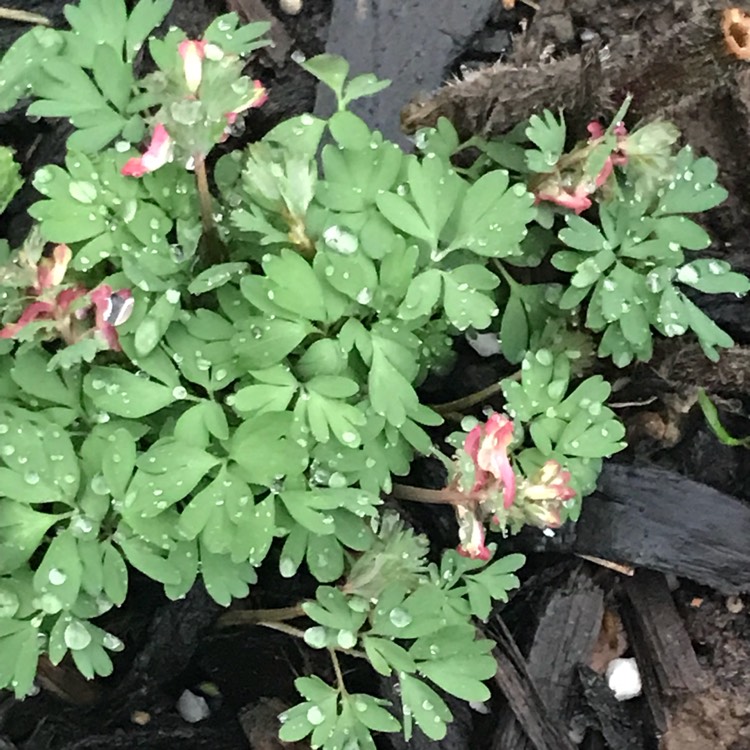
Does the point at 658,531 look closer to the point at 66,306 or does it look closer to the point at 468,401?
the point at 468,401

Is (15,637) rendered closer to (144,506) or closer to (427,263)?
(144,506)

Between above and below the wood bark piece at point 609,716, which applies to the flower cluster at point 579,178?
above

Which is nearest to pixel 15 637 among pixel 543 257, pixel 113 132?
pixel 113 132

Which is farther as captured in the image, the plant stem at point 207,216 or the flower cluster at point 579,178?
the flower cluster at point 579,178

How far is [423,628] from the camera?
1237 mm

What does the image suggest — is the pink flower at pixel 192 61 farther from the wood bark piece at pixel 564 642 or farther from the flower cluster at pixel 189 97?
the wood bark piece at pixel 564 642

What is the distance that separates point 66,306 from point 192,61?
0.37m

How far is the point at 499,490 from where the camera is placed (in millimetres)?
1167

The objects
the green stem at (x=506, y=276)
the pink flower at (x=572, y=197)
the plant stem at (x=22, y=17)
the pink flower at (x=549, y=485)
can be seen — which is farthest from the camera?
the plant stem at (x=22, y=17)

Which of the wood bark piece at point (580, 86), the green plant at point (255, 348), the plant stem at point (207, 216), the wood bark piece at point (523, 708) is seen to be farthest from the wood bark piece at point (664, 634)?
the plant stem at point (207, 216)

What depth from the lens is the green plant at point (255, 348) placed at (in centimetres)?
114

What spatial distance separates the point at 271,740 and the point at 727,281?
1123 mm

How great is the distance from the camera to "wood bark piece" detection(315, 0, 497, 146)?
1555 mm

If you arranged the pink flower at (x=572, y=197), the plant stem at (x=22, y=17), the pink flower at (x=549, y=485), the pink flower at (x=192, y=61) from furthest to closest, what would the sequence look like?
the plant stem at (x=22, y=17) < the pink flower at (x=572, y=197) < the pink flower at (x=549, y=485) < the pink flower at (x=192, y=61)
